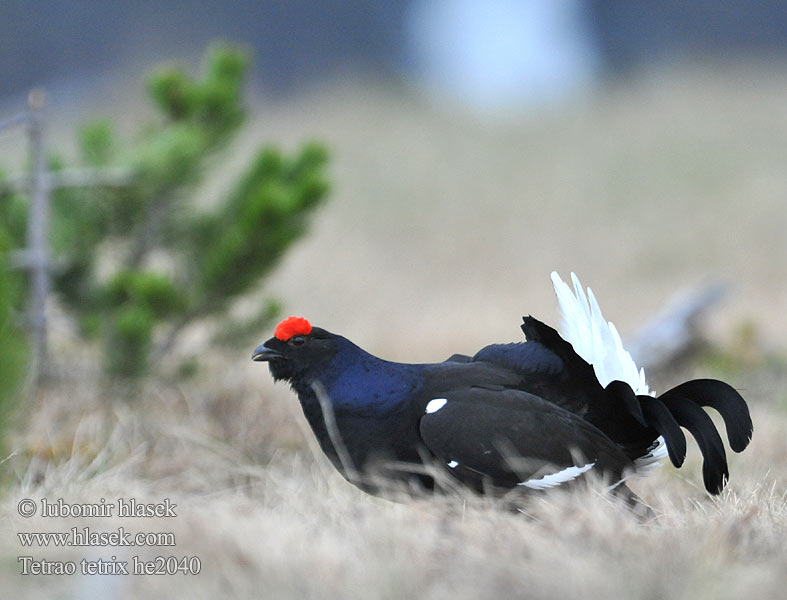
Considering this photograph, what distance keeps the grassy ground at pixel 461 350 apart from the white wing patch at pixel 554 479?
0.04 m

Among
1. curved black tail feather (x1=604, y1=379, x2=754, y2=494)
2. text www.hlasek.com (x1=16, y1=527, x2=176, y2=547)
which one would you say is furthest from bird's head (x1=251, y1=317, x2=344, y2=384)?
curved black tail feather (x1=604, y1=379, x2=754, y2=494)

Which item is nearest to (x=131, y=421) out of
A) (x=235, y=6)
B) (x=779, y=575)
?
(x=779, y=575)

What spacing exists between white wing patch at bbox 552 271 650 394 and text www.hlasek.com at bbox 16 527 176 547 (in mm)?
1221

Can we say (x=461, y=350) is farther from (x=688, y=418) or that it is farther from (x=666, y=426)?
(x=666, y=426)

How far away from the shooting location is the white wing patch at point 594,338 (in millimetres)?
2730

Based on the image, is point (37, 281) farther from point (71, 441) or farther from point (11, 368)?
point (11, 368)

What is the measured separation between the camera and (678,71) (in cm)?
1429

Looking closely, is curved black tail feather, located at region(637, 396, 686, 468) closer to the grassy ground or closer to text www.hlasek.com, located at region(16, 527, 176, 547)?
the grassy ground

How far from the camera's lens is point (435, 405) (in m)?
2.59

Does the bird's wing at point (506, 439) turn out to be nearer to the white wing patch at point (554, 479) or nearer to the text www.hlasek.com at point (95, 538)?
the white wing patch at point (554, 479)

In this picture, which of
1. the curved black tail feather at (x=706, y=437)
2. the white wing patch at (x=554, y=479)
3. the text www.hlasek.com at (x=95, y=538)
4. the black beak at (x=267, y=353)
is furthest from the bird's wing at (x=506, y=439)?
the text www.hlasek.com at (x=95, y=538)

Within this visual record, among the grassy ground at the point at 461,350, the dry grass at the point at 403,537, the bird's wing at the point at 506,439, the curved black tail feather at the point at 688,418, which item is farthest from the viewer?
the curved black tail feather at the point at 688,418

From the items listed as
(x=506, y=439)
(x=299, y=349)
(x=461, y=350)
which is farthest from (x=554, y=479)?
(x=461, y=350)

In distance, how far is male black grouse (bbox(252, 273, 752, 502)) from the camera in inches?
101
